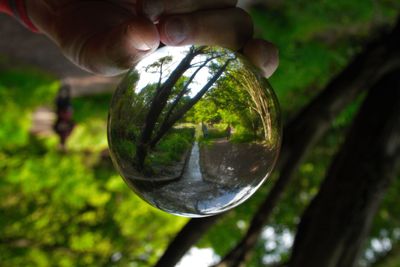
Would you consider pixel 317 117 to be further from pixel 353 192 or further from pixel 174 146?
pixel 174 146

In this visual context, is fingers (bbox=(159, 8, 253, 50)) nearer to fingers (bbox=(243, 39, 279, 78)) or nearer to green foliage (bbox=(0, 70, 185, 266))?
fingers (bbox=(243, 39, 279, 78))

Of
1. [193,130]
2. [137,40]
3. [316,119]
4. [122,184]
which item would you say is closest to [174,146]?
[193,130]

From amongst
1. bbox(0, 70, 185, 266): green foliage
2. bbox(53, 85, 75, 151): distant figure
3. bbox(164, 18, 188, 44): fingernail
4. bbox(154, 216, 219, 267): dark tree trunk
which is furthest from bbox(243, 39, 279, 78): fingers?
bbox(0, 70, 185, 266): green foliage

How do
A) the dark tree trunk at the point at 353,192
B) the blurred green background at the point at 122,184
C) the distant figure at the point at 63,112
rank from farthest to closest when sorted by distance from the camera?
the blurred green background at the point at 122,184 → the distant figure at the point at 63,112 → the dark tree trunk at the point at 353,192

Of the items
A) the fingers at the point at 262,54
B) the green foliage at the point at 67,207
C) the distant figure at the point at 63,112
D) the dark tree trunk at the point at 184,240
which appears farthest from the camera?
the green foliage at the point at 67,207

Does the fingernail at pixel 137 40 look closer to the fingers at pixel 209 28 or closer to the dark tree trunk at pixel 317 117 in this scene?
the fingers at pixel 209 28

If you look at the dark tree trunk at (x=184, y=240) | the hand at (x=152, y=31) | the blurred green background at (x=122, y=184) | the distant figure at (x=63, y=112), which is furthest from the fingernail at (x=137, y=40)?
the blurred green background at (x=122, y=184)
